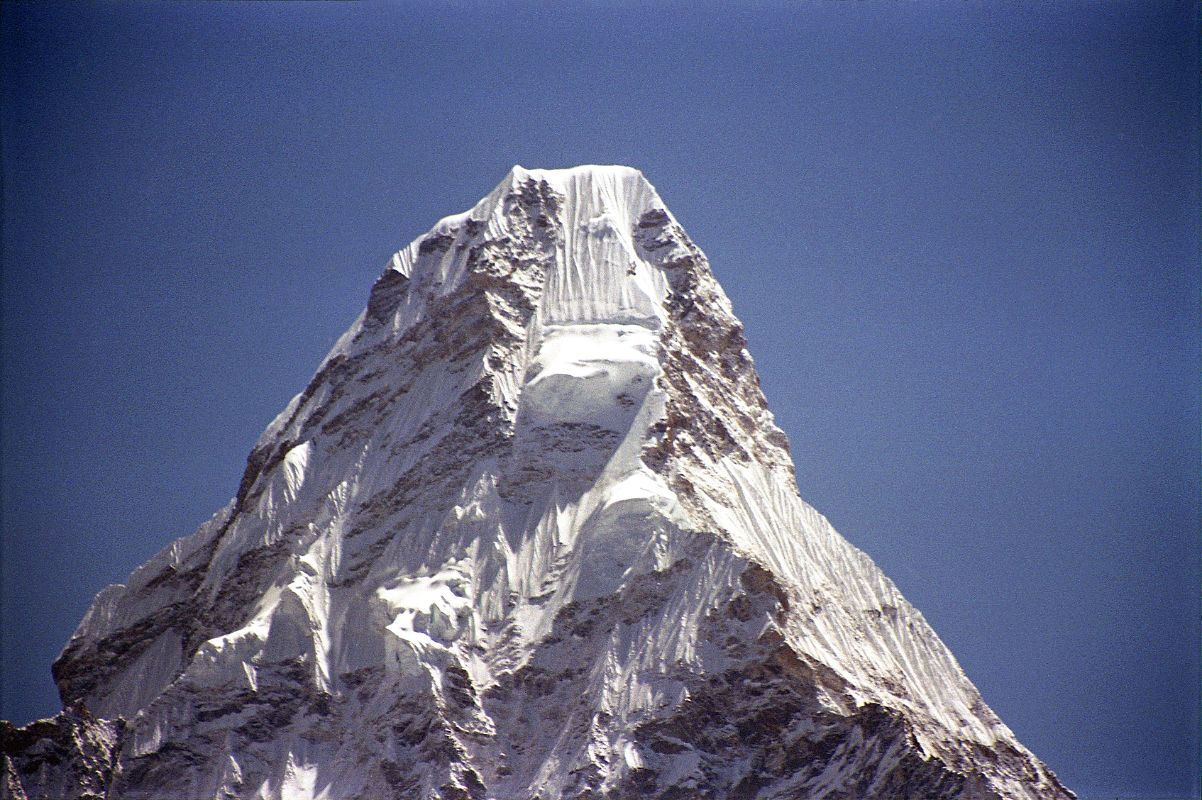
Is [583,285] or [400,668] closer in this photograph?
[400,668]

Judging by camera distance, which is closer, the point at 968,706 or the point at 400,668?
the point at 400,668

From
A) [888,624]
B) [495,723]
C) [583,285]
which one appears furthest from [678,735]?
[583,285]

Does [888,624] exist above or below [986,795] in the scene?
above

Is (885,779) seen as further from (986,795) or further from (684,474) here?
(684,474)

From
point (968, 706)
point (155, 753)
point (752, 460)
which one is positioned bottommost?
point (155, 753)

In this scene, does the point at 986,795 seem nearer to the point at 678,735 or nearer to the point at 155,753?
the point at 678,735

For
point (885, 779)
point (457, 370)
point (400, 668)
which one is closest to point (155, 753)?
point (400, 668)
